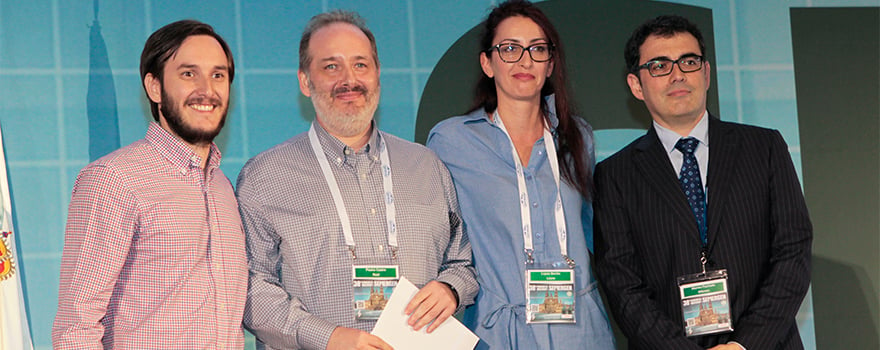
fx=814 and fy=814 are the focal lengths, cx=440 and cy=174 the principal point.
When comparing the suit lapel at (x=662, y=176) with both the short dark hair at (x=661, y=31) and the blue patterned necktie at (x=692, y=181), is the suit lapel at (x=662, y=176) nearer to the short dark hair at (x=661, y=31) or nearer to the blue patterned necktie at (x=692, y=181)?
the blue patterned necktie at (x=692, y=181)

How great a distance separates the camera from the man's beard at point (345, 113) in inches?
119

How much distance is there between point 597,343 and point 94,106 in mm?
2658

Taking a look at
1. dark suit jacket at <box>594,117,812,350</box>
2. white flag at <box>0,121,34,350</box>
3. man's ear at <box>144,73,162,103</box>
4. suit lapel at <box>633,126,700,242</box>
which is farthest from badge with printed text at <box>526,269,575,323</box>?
white flag at <box>0,121,34,350</box>

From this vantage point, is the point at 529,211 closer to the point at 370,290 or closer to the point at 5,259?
the point at 370,290

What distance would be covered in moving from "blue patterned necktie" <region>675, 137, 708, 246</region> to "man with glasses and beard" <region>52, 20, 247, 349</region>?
1.68 meters

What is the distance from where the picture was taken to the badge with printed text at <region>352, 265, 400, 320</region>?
2.83m

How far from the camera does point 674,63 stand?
3293mm

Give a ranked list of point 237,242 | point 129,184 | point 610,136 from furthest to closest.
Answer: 1. point 610,136
2. point 237,242
3. point 129,184

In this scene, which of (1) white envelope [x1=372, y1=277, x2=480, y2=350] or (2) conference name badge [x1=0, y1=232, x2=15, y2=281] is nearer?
(1) white envelope [x1=372, y1=277, x2=480, y2=350]

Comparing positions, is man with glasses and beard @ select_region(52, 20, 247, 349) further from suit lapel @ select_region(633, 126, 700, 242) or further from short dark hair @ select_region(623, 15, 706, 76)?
short dark hair @ select_region(623, 15, 706, 76)

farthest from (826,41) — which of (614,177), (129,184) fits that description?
(129,184)

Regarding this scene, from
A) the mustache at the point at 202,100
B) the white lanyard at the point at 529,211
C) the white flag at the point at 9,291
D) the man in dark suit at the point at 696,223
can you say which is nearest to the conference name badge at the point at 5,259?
the white flag at the point at 9,291

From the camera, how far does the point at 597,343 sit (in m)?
3.14

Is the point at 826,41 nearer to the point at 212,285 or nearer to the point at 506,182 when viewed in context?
the point at 506,182
